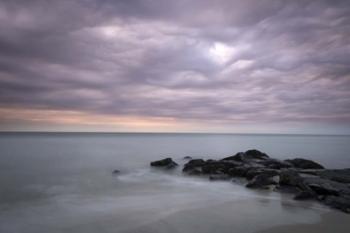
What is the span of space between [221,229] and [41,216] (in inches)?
324

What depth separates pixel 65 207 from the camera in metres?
13.3

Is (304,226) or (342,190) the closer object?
(304,226)

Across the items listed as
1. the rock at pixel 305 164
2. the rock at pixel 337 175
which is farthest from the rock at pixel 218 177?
the rock at pixel 305 164

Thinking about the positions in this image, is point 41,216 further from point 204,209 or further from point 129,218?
point 204,209

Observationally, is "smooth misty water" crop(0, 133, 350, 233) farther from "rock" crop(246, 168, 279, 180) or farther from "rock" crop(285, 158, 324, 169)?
"rock" crop(285, 158, 324, 169)

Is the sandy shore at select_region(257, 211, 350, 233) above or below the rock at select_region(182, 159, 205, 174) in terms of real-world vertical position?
below

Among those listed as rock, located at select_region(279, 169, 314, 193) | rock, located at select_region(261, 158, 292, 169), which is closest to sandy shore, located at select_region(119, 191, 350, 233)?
rock, located at select_region(279, 169, 314, 193)

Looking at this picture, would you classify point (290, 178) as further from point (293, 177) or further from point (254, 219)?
point (254, 219)

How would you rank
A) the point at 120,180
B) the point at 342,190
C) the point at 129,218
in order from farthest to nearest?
the point at 120,180 < the point at 342,190 < the point at 129,218

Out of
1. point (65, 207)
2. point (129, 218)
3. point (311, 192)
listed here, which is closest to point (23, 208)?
point (65, 207)

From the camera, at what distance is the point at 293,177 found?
16672 millimetres

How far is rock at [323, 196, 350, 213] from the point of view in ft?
39.5

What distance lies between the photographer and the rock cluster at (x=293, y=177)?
14070mm

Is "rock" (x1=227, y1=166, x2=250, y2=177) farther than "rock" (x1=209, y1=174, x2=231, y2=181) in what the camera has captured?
Yes
